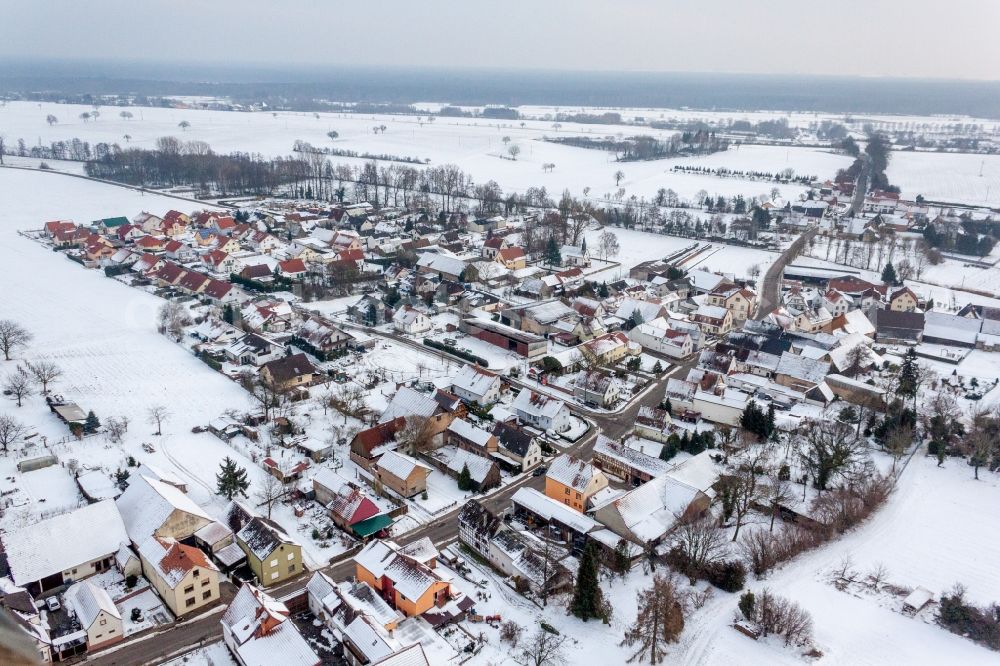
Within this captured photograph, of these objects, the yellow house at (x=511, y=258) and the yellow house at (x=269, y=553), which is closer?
the yellow house at (x=269, y=553)

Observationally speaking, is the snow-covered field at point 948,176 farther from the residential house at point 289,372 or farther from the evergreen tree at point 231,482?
the evergreen tree at point 231,482

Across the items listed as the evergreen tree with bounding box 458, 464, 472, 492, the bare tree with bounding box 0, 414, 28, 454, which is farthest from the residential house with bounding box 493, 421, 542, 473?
the bare tree with bounding box 0, 414, 28, 454

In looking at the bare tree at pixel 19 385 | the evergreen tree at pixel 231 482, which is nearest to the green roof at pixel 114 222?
the bare tree at pixel 19 385

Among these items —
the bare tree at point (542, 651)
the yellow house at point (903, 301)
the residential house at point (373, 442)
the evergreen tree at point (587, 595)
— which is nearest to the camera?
the bare tree at point (542, 651)

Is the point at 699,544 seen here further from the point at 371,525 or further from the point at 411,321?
the point at 411,321

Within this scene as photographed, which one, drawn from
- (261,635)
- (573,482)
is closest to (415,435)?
(573,482)

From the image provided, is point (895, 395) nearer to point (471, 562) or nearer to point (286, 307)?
point (471, 562)
